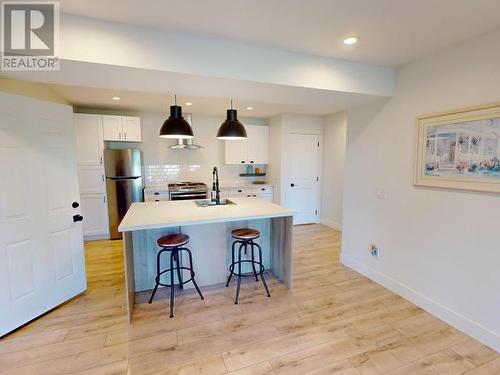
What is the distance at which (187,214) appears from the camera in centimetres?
258

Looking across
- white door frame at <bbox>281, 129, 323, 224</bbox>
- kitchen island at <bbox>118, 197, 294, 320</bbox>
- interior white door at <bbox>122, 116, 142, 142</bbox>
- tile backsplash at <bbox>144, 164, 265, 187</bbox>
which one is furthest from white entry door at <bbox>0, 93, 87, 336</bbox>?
white door frame at <bbox>281, 129, 323, 224</bbox>

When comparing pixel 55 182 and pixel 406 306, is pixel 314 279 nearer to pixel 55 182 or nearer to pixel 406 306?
pixel 406 306

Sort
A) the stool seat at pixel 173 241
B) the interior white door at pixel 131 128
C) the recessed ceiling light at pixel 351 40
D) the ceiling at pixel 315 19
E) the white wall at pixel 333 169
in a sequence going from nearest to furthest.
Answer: the ceiling at pixel 315 19
the recessed ceiling light at pixel 351 40
the stool seat at pixel 173 241
the interior white door at pixel 131 128
the white wall at pixel 333 169

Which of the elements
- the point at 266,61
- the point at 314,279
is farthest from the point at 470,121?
the point at 314,279

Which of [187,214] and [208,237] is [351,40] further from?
[208,237]

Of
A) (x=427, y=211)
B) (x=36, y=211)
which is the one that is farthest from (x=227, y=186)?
(x=427, y=211)

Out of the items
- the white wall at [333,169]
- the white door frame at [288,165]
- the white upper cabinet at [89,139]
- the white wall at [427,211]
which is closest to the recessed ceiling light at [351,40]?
the white wall at [427,211]

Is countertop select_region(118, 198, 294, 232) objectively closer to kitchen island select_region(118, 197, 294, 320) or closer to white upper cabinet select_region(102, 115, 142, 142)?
kitchen island select_region(118, 197, 294, 320)

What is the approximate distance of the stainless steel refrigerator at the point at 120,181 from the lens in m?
4.39

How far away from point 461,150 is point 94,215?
204 inches

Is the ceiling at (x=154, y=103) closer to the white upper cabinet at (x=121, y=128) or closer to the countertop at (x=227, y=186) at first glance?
the white upper cabinet at (x=121, y=128)

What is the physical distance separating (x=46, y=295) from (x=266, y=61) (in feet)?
9.87

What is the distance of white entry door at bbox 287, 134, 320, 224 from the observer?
17.6ft

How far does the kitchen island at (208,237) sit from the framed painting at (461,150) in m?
1.41
